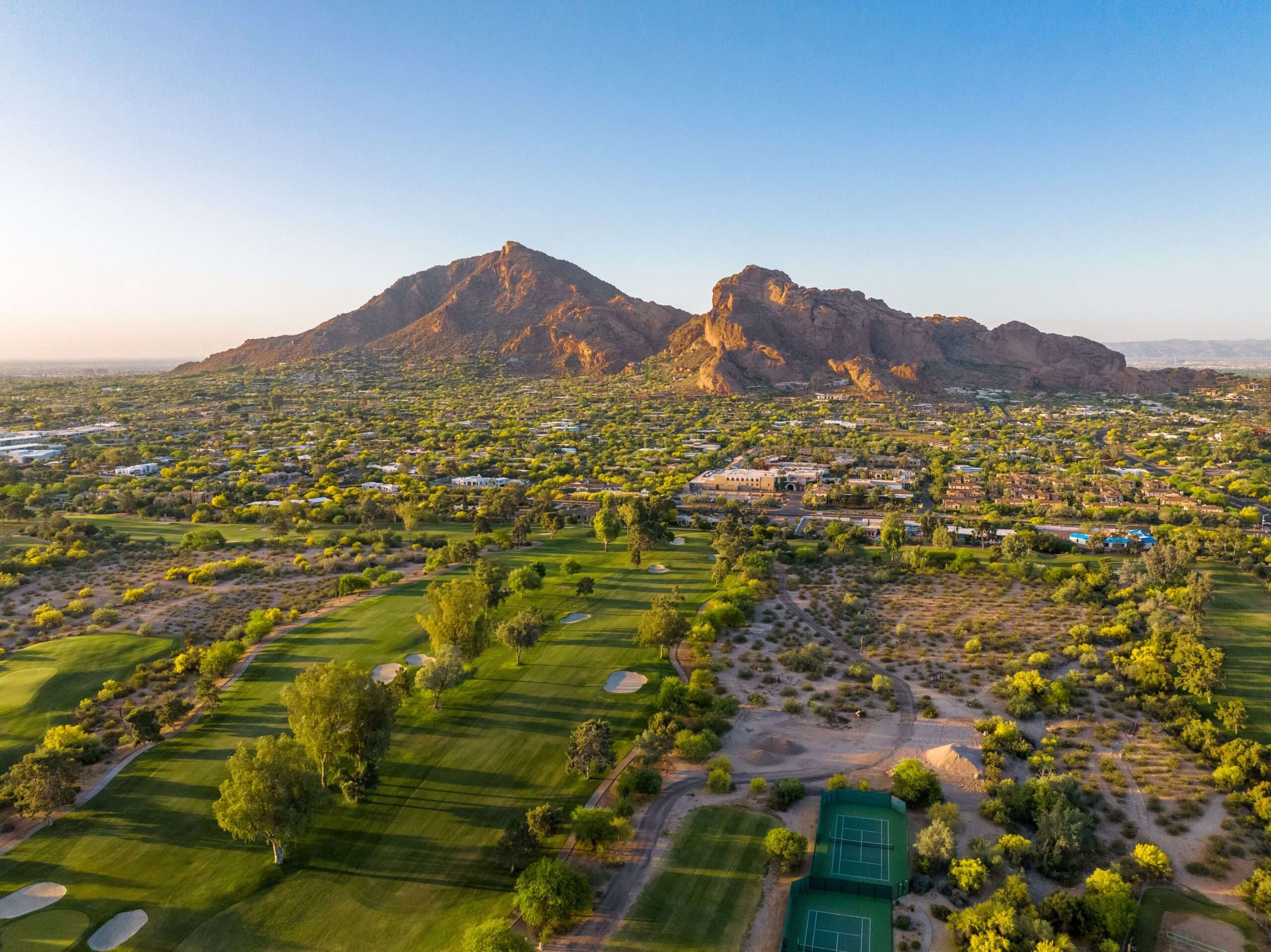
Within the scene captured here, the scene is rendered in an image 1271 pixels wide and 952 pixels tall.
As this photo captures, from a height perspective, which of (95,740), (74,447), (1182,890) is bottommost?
(1182,890)

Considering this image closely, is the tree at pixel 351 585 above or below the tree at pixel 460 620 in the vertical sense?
below

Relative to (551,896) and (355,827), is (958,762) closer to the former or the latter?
(551,896)

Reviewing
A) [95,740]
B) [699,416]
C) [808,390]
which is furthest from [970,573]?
[808,390]

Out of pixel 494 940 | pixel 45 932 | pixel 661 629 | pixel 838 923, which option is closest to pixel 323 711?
pixel 45 932

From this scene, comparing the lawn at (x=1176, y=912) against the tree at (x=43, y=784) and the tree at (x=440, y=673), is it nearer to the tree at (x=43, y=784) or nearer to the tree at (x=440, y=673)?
the tree at (x=440, y=673)

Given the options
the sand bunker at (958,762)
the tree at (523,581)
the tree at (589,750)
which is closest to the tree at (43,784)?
the tree at (589,750)

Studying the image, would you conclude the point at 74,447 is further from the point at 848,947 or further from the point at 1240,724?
the point at 1240,724
